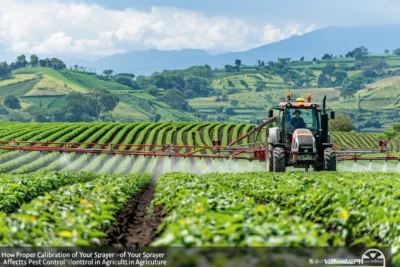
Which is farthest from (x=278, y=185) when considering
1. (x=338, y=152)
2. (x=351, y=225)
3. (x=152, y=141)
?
(x=152, y=141)

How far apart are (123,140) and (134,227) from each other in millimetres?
52355

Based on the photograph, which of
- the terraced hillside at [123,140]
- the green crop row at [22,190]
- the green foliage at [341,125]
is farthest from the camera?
the green foliage at [341,125]

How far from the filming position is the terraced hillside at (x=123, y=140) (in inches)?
1409

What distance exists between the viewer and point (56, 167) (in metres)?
35.8

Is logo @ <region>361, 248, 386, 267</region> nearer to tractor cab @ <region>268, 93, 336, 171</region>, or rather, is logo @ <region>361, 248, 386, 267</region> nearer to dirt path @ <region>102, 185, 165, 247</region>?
dirt path @ <region>102, 185, 165, 247</region>

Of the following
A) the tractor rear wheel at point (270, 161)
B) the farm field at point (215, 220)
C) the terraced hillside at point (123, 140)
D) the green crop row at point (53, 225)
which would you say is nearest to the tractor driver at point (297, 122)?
the tractor rear wheel at point (270, 161)

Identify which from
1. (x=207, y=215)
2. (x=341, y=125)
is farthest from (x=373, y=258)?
(x=341, y=125)

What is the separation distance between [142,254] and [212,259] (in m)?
2.05

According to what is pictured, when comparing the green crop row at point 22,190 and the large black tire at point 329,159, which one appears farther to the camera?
the large black tire at point 329,159

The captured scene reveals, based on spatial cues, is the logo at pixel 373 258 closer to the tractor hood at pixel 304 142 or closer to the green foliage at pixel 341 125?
the tractor hood at pixel 304 142

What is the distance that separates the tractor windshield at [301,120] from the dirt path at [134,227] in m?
10.4

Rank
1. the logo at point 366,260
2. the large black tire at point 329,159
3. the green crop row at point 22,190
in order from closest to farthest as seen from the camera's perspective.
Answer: the logo at point 366,260, the green crop row at point 22,190, the large black tire at point 329,159

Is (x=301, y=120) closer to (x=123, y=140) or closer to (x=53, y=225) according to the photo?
(x=53, y=225)

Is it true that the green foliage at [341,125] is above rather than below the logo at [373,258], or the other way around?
below
